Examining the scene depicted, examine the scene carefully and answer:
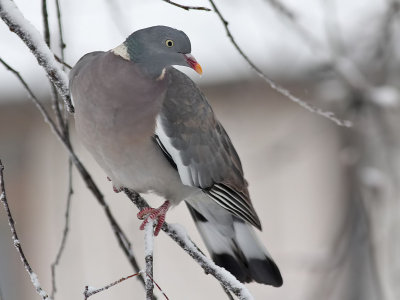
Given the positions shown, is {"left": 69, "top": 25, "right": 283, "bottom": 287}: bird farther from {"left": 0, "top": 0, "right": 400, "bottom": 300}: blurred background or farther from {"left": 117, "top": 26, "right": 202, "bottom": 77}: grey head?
{"left": 0, "top": 0, "right": 400, "bottom": 300}: blurred background

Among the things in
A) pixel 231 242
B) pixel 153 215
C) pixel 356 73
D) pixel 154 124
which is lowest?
pixel 153 215

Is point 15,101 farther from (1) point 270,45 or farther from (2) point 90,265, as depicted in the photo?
(1) point 270,45

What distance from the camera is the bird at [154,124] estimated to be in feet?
6.40

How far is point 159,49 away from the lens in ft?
6.52

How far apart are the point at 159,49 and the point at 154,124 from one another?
0.21 meters

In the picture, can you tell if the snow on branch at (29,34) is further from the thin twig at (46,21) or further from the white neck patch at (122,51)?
the white neck patch at (122,51)

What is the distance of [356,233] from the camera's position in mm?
3215

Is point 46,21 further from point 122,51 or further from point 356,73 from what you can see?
point 356,73

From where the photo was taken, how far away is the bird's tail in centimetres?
234

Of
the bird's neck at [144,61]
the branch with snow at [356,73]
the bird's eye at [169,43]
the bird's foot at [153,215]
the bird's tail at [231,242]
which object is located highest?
the branch with snow at [356,73]

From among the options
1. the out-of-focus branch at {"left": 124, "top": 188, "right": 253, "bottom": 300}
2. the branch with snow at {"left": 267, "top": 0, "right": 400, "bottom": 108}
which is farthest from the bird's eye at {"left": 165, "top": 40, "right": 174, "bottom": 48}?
the branch with snow at {"left": 267, "top": 0, "right": 400, "bottom": 108}

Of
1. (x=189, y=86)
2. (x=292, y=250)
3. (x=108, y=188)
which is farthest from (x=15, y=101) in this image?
(x=189, y=86)

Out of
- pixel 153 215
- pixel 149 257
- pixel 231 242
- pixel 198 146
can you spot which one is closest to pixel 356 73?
pixel 231 242

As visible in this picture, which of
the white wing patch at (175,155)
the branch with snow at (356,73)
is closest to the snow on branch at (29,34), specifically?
the white wing patch at (175,155)
